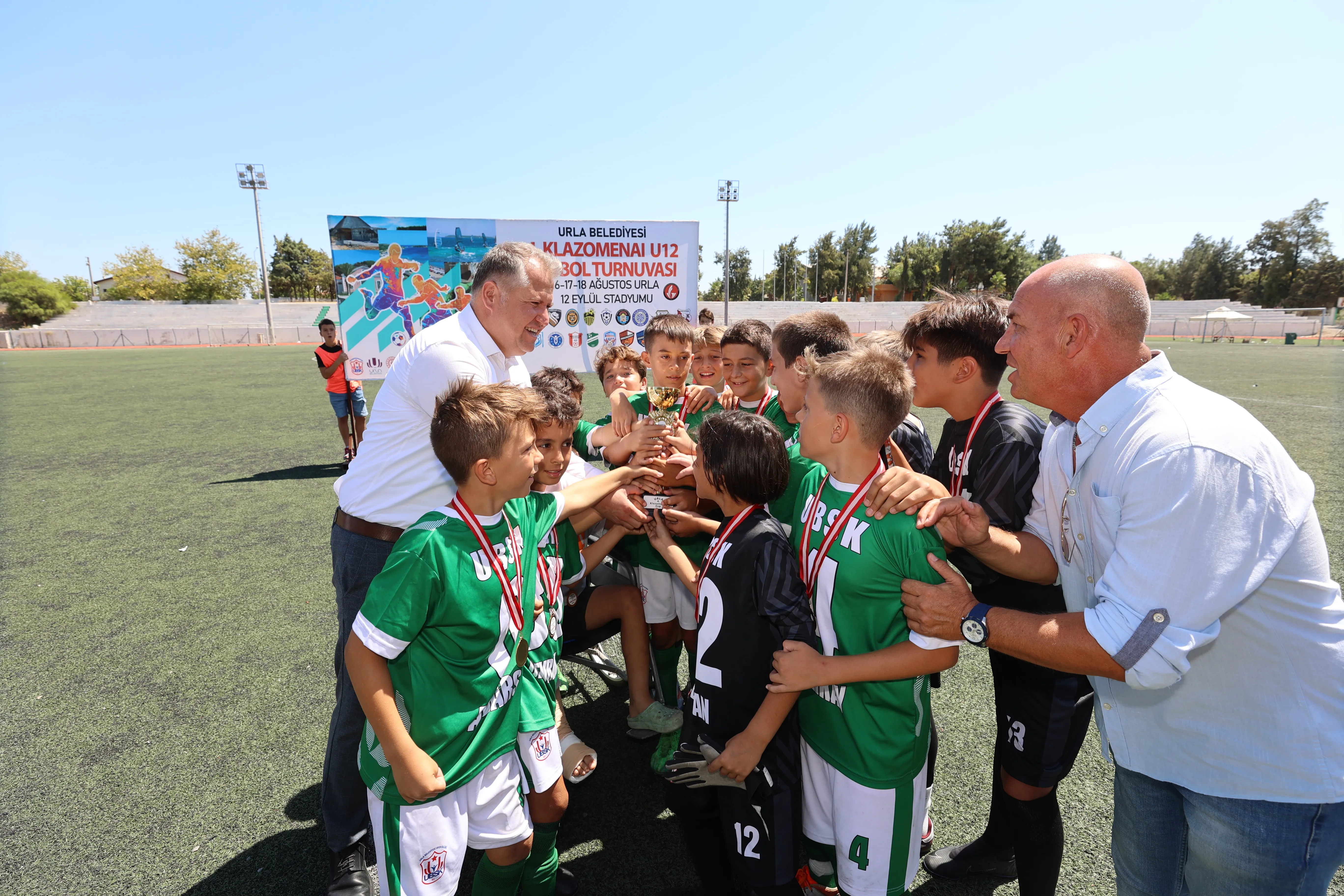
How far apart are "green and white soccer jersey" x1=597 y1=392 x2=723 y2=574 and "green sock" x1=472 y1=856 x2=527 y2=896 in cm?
126

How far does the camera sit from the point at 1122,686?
5.83ft

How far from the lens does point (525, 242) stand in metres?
9.02

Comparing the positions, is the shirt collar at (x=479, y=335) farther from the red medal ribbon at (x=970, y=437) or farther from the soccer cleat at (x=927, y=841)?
the soccer cleat at (x=927, y=841)

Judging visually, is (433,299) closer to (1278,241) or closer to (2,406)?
(2,406)

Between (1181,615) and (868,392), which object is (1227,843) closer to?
(1181,615)

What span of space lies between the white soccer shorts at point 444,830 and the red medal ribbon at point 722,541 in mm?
864

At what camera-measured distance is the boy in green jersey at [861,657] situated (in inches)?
78.4

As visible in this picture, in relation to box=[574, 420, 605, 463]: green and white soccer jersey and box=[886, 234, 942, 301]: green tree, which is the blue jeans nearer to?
box=[574, 420, 605, 463]: green and white soccer jersey

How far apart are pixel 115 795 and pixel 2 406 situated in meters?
20.5

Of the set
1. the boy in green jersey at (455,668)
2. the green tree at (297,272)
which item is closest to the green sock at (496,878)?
the boy in green jersey at (455,668)

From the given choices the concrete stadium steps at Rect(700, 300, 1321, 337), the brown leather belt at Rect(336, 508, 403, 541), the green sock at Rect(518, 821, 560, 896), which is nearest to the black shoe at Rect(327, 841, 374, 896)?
the green sock at Rect(518, 821, 560, 896)

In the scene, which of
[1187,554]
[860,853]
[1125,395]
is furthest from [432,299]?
[1187,554]

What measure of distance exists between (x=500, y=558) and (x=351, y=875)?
1628 mm

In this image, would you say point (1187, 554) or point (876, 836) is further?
point (876, 836)
